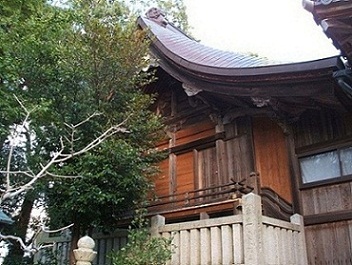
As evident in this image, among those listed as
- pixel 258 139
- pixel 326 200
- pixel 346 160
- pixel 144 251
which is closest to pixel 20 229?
pixel 144 251

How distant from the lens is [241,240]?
6102 millimetres

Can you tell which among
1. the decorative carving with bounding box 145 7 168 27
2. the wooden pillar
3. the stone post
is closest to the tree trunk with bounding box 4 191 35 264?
the stone post

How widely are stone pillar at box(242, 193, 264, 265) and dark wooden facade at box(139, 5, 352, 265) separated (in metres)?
0.79

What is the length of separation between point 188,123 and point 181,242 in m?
3.80

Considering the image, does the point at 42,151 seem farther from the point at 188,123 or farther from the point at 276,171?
the point at 276,171

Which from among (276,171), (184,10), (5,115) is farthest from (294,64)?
(184,10)

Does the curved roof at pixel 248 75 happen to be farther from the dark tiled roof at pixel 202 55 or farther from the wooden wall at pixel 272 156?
the wooden wall at pixel 272 156

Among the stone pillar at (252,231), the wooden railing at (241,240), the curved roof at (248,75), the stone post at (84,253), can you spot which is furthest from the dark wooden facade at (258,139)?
the stone post at (84,253)

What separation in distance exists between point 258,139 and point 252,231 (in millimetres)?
3034

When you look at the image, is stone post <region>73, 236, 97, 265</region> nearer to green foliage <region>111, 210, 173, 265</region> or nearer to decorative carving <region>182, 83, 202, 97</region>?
green foliage <region>111, 210, 173, 265</region>

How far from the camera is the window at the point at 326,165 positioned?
24.3ft

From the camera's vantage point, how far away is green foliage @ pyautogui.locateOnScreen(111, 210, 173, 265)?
627cm

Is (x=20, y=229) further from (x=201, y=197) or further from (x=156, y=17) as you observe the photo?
(x=156, y=17)

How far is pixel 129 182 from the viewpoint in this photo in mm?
7172
